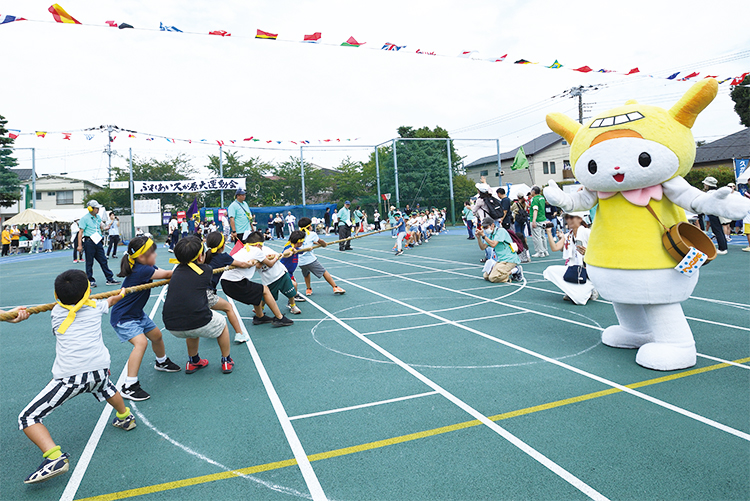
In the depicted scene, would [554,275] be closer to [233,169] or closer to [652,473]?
[652,473]

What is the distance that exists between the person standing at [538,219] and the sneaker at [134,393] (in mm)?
10163

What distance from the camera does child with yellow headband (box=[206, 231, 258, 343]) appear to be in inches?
206

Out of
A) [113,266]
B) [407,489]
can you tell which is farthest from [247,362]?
[113,266]

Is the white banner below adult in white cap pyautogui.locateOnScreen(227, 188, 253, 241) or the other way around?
the other way around

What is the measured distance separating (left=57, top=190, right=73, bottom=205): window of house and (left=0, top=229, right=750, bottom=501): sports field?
5037cm

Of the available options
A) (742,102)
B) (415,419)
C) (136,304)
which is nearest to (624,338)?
(415,419)

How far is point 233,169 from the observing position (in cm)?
4197

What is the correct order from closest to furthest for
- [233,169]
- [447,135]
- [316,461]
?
[316,461], [233,169], [447,135]

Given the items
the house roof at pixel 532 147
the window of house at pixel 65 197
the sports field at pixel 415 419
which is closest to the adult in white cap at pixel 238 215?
the sports field at pixel 415 419

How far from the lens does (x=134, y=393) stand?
4.10 m

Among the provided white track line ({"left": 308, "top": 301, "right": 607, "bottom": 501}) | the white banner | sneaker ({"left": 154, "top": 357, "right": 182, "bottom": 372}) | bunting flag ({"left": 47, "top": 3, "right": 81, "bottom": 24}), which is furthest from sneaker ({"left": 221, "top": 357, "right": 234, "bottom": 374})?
the white banner

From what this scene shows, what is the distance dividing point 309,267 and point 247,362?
11.7 feet

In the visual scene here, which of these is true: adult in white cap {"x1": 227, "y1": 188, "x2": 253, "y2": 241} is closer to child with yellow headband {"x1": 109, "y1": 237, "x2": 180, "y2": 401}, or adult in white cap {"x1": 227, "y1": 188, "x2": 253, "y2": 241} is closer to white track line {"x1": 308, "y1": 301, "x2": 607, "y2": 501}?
child with yellow headband {"x1": 109, "y1": 237, "x2": 180, "y2": 401}

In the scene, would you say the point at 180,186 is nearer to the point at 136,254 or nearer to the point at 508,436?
the point at 136,254
